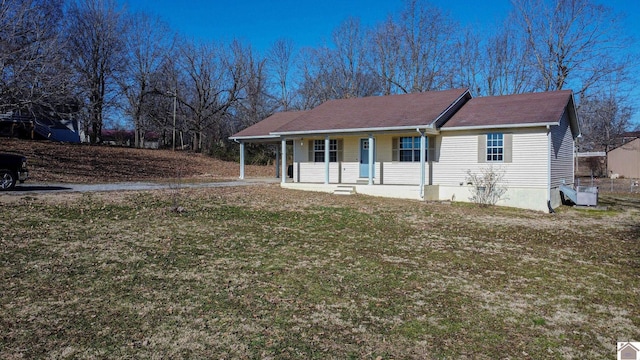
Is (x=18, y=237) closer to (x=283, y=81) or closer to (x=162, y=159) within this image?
(x=162, y=159)

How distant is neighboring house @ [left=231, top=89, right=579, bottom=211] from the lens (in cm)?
1631

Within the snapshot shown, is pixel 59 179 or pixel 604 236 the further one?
pixel 59 179

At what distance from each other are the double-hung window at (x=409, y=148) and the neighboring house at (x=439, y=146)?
33 mm

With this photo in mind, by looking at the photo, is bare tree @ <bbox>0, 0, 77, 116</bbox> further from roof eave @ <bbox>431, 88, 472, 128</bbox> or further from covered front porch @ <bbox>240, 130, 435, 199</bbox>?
roof eave @ <bbox>431, 88, 472, 128</bbox>

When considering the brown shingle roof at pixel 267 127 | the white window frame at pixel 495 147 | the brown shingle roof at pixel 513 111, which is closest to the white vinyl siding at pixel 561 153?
the brown shingle roof at pixel 513 111

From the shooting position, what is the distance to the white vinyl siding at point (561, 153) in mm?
16969

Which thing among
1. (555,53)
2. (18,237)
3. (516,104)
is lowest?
(18,237)

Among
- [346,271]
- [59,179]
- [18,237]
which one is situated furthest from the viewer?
[59,179]

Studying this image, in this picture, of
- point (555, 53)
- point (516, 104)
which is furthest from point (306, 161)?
point (555, 53)

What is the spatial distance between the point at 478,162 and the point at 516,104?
126 inches

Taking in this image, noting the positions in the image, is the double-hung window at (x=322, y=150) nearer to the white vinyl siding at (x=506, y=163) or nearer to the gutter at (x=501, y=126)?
the white vinyl siding at (x=506, y=163)

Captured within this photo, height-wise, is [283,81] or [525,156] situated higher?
[283,81]

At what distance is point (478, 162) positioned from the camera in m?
17.2

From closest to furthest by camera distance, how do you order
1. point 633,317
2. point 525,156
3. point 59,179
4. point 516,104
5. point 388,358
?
1. point 388,358
2. point 633,317
3. point 525,156
4. point 516,104
5. point 59,179
